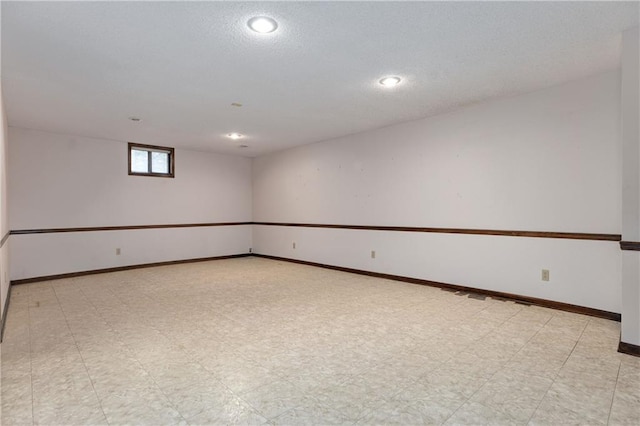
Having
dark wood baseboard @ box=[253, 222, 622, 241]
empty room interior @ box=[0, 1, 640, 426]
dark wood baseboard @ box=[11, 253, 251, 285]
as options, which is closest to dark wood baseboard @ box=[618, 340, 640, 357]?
empty room interior @ box=[0, 1, 640, 426]

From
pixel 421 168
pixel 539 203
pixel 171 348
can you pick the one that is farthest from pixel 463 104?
pixel 171 348

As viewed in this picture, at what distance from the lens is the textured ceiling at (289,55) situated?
220cm

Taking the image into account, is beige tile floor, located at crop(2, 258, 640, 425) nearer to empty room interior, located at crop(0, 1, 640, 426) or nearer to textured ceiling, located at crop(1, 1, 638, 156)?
empty room interior, located at crop(0, 1, 640, 426)

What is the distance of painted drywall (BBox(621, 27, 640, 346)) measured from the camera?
8.07 feet

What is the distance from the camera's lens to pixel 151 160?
661cm

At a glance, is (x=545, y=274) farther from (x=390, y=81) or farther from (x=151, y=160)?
(x=151, y=160)

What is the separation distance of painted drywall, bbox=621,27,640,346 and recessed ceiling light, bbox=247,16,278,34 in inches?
102

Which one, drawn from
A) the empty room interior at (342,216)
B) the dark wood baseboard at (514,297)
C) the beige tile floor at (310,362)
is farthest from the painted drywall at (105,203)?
the dark wood baseboard at (514,297)

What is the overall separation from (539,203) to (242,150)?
550cm

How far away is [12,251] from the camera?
16.4 ft

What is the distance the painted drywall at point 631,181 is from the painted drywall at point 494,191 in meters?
0.88

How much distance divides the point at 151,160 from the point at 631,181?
7.03 metres

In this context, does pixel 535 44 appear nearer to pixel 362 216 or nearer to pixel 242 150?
pixel 362 216

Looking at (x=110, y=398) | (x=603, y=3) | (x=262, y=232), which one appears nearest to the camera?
(x=110, y=398)
